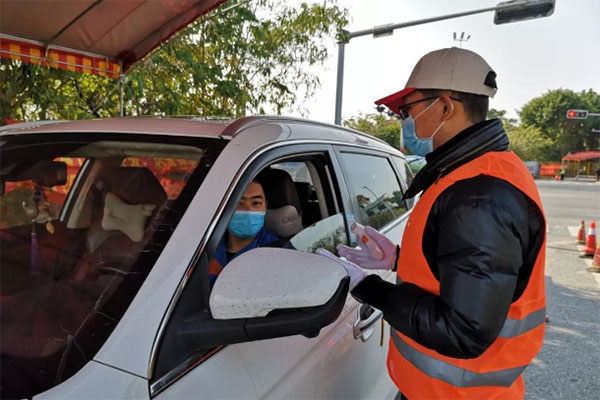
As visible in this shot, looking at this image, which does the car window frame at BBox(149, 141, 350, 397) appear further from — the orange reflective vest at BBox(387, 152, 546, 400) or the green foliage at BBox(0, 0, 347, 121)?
the green foliage at BBox(0, 0, 347, 121)

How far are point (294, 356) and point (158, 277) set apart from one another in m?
0.55

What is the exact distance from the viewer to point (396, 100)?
4.99 feet

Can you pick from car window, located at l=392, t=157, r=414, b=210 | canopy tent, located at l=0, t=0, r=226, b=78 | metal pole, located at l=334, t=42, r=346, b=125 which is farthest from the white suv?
metal pole, located at l=334, t=42, r=346, b=125

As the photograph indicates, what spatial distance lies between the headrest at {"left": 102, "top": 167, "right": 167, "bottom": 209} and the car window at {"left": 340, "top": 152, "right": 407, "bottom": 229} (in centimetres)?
102

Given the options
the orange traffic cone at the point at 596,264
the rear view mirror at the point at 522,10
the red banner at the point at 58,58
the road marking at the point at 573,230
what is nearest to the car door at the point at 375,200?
the red banner at the point at 58,58

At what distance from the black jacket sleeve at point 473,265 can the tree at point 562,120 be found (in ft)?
227

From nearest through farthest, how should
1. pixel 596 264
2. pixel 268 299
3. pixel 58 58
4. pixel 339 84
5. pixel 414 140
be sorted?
pixel 268 299, pixel 414 140, pixel 58 58, pixel 596 264, pixel 339 84

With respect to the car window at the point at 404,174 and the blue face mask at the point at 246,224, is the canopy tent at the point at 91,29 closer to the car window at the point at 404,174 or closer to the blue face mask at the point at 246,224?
the car window at the point at 404,174

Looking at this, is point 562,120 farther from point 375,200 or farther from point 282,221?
point 282,221

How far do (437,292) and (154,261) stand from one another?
820 mm

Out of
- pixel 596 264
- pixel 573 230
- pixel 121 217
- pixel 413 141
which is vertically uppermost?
pixel 413 141

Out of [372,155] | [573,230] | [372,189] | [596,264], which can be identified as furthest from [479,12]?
[372,189]

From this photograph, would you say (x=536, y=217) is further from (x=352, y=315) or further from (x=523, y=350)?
(x=352, y=315)

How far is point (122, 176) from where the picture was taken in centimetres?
151
